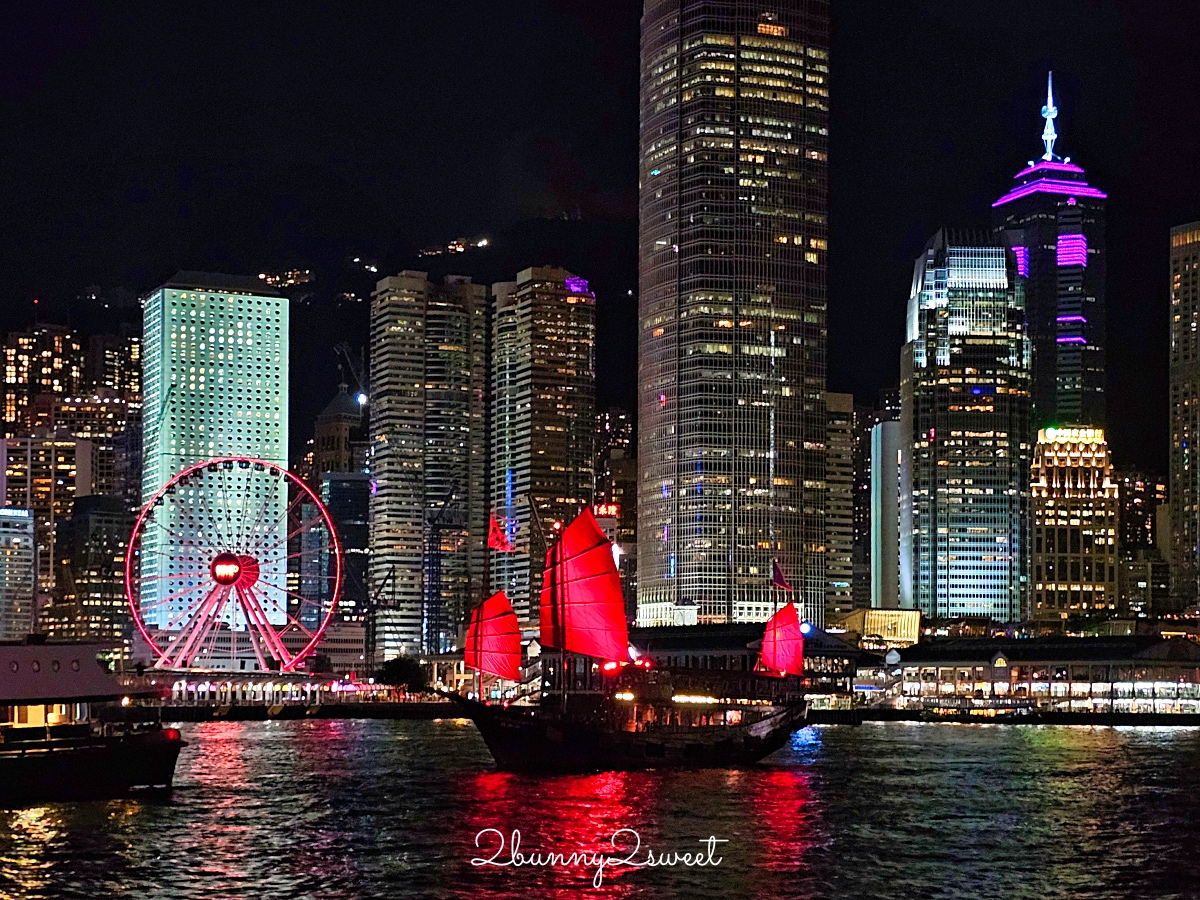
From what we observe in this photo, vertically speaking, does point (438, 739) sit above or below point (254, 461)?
below

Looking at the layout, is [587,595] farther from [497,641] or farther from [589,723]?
[497,641]

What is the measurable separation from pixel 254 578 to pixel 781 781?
7793 cm

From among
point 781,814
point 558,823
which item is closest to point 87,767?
point 558,823

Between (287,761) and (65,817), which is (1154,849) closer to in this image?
(65,817)

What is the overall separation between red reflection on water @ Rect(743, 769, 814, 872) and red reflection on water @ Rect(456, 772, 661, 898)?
5.57m

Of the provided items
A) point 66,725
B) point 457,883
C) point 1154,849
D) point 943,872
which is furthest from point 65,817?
point 1154,849

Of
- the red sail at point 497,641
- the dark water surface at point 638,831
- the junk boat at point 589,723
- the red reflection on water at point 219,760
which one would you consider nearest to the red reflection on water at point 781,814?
the dark water surface at point 638,831

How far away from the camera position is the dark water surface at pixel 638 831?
7894cm

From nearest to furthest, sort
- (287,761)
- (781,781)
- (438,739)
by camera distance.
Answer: (781,781)
(287,761)
(438,739)

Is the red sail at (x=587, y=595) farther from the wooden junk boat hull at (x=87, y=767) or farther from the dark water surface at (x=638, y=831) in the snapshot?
the wooden junk boat hull at (x=87, y=767)

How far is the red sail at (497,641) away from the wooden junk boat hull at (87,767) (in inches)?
2063

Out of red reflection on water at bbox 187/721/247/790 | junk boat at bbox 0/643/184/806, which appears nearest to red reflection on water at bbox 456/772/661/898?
red reflection on water at bbox 187/721/247/790

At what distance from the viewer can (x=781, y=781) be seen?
124 m

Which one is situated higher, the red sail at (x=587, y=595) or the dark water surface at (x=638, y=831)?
the red sail at (x=587, y=595)
